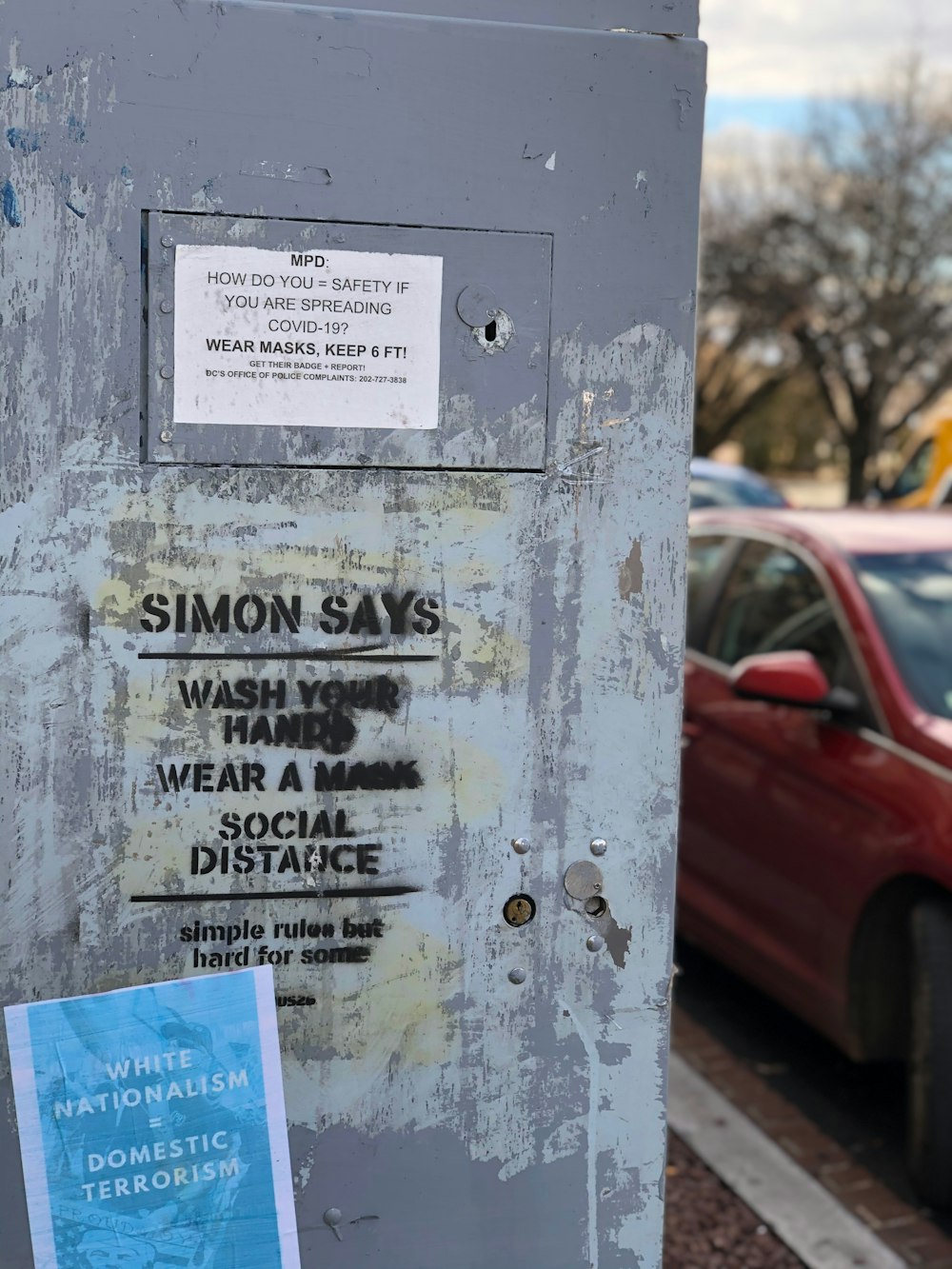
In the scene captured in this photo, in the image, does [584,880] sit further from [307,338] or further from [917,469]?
[917,469]

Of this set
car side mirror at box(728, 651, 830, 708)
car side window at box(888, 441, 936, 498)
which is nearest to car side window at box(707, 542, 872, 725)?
car side mirror at box(728, 651, 830, 708)

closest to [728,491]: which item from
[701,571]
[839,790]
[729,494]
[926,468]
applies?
[729,494]

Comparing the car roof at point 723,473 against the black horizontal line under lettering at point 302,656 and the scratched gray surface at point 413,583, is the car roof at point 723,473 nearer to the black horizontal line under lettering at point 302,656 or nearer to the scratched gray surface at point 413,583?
the scratched gray surface at point 413,583

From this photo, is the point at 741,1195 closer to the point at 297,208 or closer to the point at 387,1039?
the point at 387,1039

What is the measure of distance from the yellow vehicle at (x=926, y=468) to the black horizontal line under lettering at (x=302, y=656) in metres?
11.5

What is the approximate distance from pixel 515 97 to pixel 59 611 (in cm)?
90

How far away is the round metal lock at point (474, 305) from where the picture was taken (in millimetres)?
1920

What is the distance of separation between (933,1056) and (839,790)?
32.3 inches

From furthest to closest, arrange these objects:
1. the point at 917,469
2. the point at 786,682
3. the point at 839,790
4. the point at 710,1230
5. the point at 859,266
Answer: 1. the point at 859,266
2. the point at 917,469
3. the point at 786,682
4. the point at 839,790
5. the point at 710,1230

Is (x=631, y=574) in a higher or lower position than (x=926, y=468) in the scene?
lower

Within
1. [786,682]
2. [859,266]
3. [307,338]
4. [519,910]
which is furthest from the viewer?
[859,266]

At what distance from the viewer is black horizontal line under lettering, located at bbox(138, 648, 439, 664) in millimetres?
1905

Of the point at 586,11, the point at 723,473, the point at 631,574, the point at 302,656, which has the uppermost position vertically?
the point at 586,11

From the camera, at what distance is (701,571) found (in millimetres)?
5961
